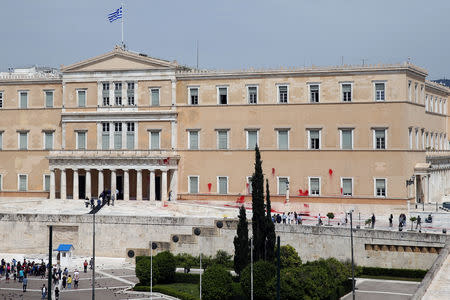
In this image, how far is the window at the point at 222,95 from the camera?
7262cm

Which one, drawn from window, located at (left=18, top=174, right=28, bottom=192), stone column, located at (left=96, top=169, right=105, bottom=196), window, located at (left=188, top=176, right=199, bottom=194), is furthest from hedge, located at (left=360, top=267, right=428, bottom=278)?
window, located at (left=18, top=174, right=28, bottom=192)

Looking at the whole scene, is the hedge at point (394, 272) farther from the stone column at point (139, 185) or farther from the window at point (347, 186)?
the stone column at point (139, 185)

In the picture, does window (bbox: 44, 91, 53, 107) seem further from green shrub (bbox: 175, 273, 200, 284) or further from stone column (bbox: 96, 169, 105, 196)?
green shrub (bbox: 175, 273, 200, 284)

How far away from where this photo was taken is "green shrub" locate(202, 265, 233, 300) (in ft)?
154

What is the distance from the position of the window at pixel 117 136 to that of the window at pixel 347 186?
20.6 meters

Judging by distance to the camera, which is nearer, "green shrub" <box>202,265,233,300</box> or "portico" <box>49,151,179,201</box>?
"green shrub" <box>202,265,233,300</box>

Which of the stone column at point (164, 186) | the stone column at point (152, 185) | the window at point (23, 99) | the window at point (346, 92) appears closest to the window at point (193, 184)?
Result: the stone column at point (164, 186)

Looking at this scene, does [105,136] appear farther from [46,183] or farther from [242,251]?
[242,251]

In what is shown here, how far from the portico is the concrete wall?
8970 mm

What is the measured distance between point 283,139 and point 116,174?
15.7m

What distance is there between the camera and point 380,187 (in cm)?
6731

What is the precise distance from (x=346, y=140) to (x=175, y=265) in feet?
69.5

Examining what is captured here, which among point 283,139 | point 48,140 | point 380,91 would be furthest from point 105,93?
point 380,91

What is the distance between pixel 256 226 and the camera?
166 feet
